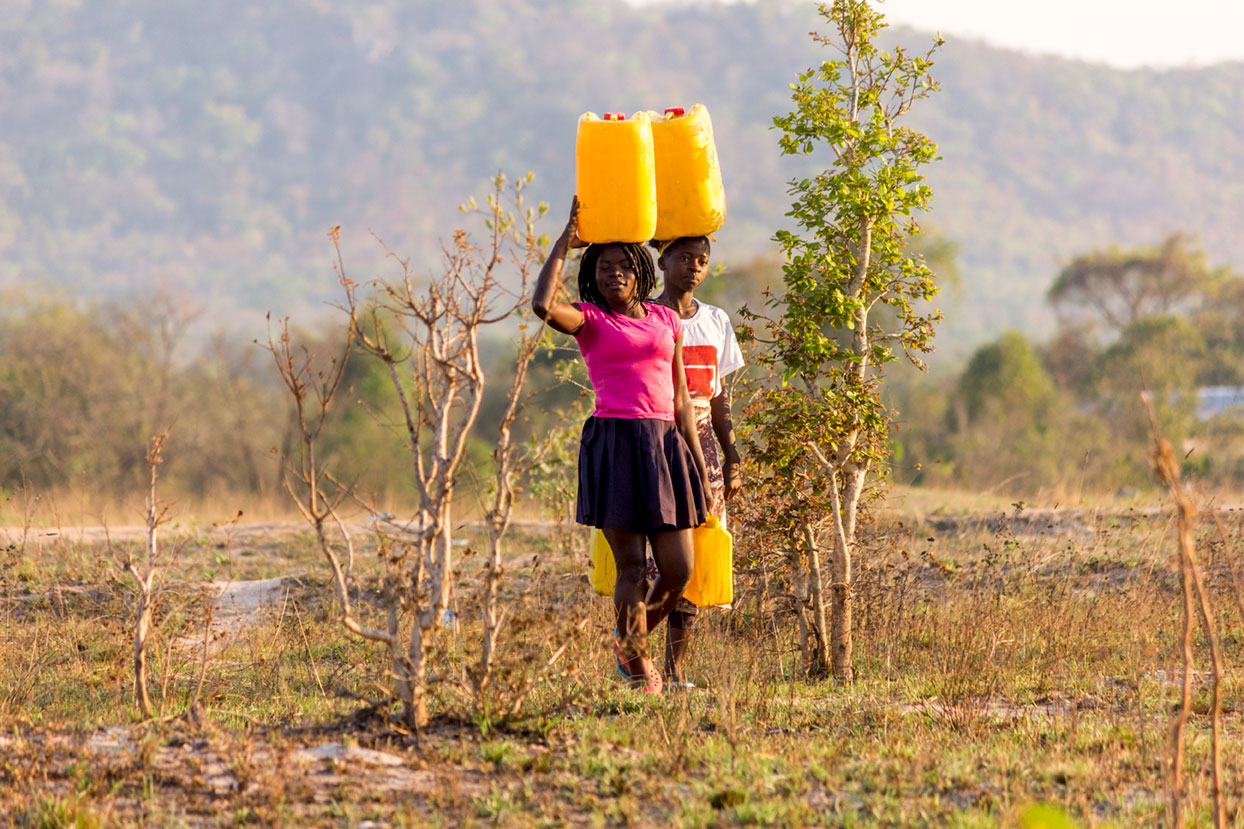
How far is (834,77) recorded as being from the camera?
5.36 m

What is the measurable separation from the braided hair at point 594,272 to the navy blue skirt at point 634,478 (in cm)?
49

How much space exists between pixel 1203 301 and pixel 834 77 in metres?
40.0

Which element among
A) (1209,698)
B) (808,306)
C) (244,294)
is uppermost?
(244,294)

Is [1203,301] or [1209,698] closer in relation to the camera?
[1209,698]

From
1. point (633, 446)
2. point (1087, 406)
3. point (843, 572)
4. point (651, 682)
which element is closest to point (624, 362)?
point (633, 446)

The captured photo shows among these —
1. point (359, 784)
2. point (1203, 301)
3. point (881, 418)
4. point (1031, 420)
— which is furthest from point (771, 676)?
point (1203, 301)

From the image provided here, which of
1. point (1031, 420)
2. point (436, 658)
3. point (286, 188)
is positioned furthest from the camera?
point (286, 188)

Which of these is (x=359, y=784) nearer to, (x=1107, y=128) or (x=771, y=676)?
Result: (x=771, y=676)

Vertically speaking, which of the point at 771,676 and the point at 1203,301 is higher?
the point at 1203,301

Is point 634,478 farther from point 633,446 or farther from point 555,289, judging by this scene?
point 555,289

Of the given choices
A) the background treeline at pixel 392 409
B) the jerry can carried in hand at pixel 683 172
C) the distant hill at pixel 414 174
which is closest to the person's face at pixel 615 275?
the jerry can carried in hand at pixel 683 172

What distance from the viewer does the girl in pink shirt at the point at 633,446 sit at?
4.45 m

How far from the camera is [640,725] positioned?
4.06 metres

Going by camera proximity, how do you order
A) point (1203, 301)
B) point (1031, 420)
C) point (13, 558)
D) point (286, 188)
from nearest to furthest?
point (13, 558)
point (1031, 420)
point (1203, 301)
point (286, 188)
